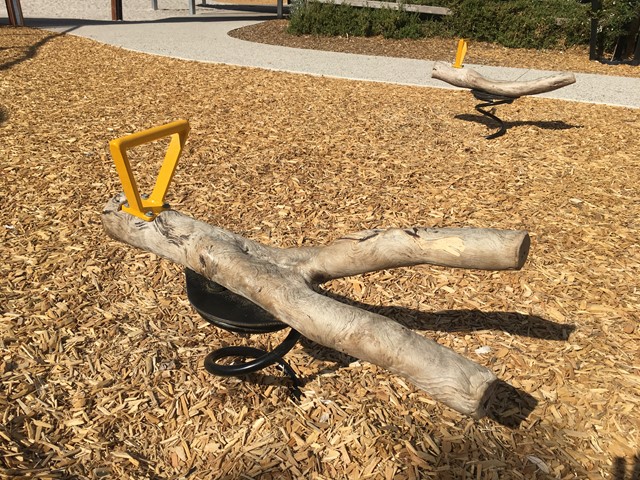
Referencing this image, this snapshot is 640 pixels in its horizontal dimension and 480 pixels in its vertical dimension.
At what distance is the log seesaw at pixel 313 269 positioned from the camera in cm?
162

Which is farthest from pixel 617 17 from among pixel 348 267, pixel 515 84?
pixel 348 267

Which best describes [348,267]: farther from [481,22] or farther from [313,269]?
[481,22]

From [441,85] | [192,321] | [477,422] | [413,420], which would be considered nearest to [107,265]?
[192,321]

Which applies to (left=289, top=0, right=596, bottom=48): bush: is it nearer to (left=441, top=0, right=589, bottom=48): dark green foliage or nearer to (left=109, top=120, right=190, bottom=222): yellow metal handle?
(left=441, top=0, right=589, bottom=48): dark green foliage

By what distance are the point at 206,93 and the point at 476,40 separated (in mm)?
8740

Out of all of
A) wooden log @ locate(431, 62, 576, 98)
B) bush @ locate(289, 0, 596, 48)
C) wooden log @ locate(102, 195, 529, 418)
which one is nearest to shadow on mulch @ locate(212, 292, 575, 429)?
wooden log @ locate(102, 195, 529, 418)

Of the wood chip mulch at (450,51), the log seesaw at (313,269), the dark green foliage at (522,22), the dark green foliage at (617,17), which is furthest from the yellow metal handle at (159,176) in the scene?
the dark green foliage at (522,22)

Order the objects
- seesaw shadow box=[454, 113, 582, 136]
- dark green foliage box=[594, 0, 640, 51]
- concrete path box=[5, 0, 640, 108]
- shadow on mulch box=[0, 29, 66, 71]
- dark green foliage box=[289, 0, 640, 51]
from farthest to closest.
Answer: dark green foliage box=[289, 0, 640, 51]
dark green foliage box=[594, 0, 640, 51]
concrete path box=[5, 0, 640, 108]
shadow on mulch box=[0, 29, 66, 71]
seesaw shadow box=[454, 113, 582, 136]

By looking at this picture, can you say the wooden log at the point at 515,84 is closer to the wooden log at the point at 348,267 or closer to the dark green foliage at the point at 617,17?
the wooden log at the point at 348,267

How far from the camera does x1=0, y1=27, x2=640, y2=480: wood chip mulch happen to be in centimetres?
239

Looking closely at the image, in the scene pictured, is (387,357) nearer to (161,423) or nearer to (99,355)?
(161,423)

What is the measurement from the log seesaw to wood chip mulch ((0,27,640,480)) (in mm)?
537

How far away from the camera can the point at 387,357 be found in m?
1.65

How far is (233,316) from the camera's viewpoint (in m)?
2.11
